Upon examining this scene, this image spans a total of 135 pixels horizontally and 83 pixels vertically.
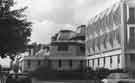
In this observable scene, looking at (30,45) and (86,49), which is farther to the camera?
(86,49)

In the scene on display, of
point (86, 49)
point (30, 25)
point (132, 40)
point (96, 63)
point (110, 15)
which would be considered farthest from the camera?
point (86, 49)

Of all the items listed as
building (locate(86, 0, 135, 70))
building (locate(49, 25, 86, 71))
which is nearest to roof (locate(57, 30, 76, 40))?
building (locate(49, 25, 86, 71))

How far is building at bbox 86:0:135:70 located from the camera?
43.8 m

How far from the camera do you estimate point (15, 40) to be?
1406cm

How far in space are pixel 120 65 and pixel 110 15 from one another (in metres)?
8.98

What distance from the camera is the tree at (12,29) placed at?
527 inches

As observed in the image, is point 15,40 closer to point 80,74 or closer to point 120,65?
point 120,65

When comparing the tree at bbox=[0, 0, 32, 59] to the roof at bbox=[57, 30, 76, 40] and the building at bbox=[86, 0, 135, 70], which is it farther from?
the roof at bbox=[57, 30, 76, 40]

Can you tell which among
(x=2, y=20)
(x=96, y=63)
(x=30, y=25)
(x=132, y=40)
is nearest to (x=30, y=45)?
(x=30, y=25)

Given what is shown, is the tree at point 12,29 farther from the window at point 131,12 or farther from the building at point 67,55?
the building at point 67,55

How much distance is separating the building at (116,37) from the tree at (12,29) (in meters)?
30.3

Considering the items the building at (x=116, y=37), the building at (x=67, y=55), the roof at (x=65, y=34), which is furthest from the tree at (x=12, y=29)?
the roof at (x=65, y=34)

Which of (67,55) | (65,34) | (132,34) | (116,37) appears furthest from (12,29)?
(65,34)

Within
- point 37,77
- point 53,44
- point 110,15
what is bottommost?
point 37,77
